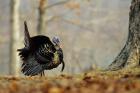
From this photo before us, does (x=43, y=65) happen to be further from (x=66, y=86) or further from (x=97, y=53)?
(x=97, y=53)

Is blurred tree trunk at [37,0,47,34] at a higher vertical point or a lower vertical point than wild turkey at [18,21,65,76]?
higher

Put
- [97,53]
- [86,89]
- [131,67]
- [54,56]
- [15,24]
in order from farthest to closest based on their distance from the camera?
[97,53]
[15,24]
[54,56]
[131,67]
[86,89]

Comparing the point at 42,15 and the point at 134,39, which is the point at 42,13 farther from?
the point at 134,39

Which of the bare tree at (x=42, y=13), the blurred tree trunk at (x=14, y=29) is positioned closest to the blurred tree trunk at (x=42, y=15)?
the bare tree at (x=42, y=13)

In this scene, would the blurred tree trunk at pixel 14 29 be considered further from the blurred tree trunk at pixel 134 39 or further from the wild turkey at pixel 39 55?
the blurred tree trunk at pixel 134 39

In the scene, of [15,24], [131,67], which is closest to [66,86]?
[131,67]

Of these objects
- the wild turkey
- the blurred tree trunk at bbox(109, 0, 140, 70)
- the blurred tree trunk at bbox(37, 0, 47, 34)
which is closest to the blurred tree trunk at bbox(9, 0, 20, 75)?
the blurred tree trunk at bbox(37, 0, 47, 34)

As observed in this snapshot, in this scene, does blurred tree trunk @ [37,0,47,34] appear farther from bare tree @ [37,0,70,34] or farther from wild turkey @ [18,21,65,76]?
wild turkey @ [18,21,65,76]

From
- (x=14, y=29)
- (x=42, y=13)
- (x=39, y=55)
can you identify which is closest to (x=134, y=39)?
(x=39, y=55)
